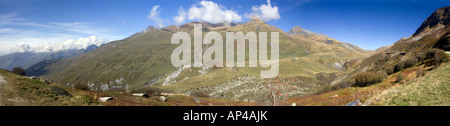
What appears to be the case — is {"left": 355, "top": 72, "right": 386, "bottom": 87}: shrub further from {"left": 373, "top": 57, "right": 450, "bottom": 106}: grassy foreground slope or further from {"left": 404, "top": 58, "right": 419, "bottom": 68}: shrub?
{"left": 373, "top": 57, "right": 450, "bottom": 106}: grassy foreground slope

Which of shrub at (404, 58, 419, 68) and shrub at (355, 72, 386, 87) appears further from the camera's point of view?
shrub at (404, 58, 419, 68)

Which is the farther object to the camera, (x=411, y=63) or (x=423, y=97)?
(x=411, y=63)

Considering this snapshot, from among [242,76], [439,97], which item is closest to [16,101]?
[439,97]

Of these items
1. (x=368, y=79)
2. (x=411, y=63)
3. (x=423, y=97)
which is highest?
(x=411, y=63)

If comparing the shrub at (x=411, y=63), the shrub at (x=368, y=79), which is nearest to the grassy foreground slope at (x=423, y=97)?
the shrub at (x=368, y=79)

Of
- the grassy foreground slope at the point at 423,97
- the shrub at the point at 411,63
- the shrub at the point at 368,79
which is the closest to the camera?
the grassy foreground slope at the point at 423,97

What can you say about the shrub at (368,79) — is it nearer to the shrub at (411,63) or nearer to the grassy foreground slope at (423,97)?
the shrub at (411,63)

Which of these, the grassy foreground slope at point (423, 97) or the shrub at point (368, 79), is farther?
the shrub at point (368, 79)

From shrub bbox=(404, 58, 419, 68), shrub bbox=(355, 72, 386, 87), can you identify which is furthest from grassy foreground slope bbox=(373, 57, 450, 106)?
shrub bbox=(404, 58, 419, 68)

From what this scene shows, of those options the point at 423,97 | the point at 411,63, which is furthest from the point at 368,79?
the point at 423,97

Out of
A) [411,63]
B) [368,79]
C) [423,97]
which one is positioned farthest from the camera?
[411,63]

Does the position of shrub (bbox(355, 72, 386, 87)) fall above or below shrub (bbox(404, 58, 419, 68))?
below

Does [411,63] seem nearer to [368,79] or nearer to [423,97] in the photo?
[368,79]
